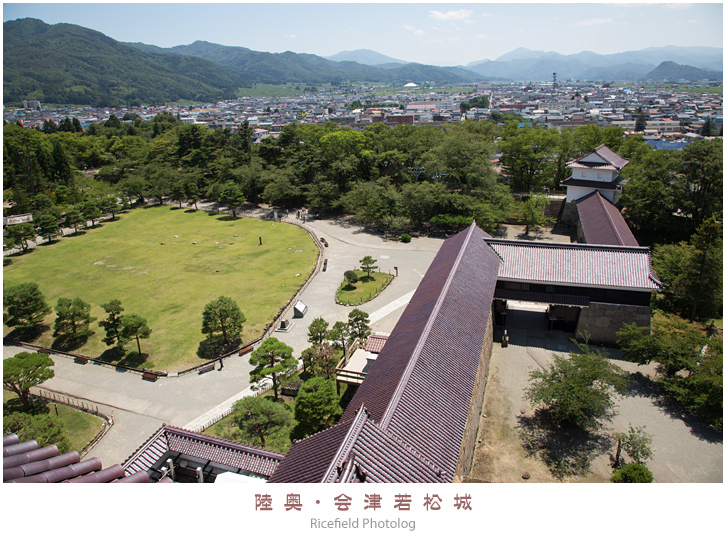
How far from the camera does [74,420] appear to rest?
22.6 m

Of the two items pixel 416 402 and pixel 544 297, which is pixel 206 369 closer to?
pixel 416 402

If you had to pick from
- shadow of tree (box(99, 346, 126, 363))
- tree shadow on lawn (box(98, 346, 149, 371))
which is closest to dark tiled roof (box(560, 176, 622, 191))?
tree shadow on lawn (box(98, 346, 149, 371))

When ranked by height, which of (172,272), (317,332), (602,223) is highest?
A: (602,223)

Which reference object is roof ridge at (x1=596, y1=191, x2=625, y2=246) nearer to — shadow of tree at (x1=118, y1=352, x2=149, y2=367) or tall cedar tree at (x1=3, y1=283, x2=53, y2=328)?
shadow of tree at (x1=118, y1=352, x2=149, y2=367)

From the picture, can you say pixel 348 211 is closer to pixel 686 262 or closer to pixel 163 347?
pixel 163 347

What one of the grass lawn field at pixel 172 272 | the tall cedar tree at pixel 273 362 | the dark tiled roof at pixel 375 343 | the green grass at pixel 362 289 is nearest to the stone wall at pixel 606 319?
the dark tiled roof at pixel 375 343

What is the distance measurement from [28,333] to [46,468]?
29.6 m

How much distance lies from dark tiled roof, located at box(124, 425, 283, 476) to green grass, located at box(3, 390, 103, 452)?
6994mm

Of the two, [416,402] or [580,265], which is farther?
[580,265]

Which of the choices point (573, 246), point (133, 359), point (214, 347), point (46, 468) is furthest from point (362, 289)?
point (46, 468)

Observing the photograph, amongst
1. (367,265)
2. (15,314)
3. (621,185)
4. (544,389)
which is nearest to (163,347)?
(15,314)

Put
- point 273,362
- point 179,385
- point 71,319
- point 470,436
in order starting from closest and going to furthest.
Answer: point 470,436, point 273,362, point 179,385, point 71,319

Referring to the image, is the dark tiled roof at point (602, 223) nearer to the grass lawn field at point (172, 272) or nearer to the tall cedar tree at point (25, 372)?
the grass lawn field at point (172, 272)

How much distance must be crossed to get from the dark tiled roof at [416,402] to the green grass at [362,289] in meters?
10.4
